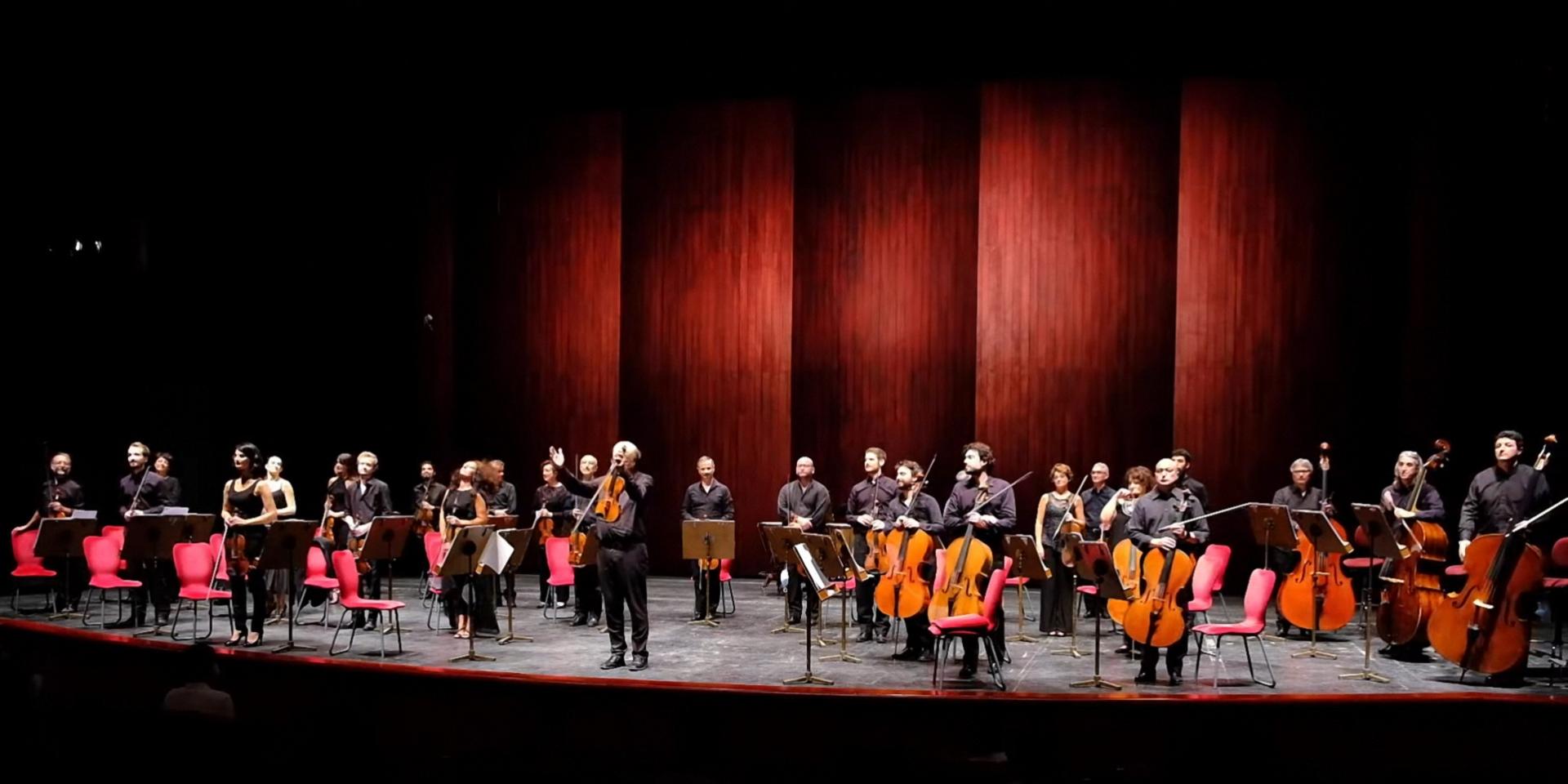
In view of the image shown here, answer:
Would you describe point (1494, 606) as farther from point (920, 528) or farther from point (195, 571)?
point (195, 571)

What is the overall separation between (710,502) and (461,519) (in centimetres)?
240

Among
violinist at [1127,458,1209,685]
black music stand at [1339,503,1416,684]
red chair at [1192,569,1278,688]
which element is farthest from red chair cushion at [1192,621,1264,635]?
black music stand at [1339,503,1416,684]

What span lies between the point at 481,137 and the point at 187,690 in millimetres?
11343

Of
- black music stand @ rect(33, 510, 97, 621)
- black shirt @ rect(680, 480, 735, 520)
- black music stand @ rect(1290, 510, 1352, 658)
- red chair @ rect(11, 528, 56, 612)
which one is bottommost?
red chair @ rect(11, 528, 56, 612)

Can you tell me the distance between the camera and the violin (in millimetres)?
6789

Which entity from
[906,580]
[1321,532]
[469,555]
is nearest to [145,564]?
[469,555]

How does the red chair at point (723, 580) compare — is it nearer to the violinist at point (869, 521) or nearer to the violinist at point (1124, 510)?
the violinist at point (869, 521)

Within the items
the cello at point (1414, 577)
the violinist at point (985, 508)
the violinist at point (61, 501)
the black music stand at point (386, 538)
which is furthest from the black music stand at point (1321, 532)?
the violinist at point (61, 501)

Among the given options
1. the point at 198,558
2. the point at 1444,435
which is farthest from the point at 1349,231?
the point at 198,558

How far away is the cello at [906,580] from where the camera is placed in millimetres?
7812

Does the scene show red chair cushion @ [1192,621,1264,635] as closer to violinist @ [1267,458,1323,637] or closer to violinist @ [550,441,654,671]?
violinist @ [1267,458,1323,637]

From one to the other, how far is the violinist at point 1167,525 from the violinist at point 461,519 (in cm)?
485

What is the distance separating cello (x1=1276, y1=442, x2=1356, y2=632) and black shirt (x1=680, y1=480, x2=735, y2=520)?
4728 millimetres

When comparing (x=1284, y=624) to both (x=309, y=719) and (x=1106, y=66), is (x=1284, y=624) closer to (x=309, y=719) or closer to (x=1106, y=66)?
(x=1106, y=66)
